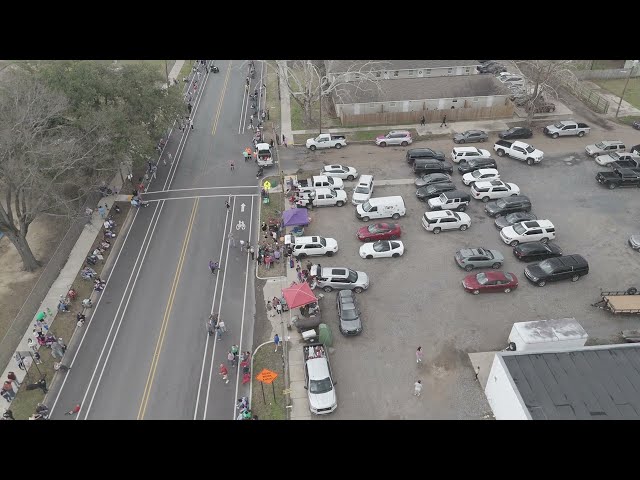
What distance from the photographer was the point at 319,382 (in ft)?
82.8

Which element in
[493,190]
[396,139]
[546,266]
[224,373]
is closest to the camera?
[224,373]

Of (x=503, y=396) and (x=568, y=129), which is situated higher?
(x=568, y=129)

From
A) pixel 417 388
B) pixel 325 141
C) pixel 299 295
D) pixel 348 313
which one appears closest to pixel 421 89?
pixel 325 141

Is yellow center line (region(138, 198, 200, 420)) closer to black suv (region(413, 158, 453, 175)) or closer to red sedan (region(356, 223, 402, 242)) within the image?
red sedan (region(356, 223, 402, 242))

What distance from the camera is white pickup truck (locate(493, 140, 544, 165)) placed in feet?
144

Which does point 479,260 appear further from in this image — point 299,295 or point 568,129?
point 568,129

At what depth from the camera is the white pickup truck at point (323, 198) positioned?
129ft

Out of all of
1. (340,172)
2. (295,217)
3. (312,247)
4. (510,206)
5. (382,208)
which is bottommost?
(312,247)

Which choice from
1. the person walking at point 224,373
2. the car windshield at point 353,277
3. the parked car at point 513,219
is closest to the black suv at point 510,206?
the parked car at point 513,219

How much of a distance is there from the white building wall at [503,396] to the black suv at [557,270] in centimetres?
960

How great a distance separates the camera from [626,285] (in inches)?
1229

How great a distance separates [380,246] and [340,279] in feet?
15.2

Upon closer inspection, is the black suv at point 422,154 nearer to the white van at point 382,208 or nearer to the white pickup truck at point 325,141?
the white pickup truck at point 325,141

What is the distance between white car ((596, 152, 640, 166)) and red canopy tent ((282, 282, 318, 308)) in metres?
30.5
